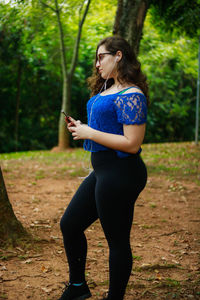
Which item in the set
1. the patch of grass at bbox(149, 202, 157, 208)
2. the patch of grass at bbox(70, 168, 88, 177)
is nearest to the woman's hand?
the patch of grass at bbox(149, 202, 157, 208)

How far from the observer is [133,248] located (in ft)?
13.5

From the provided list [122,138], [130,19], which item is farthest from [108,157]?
[130,19]

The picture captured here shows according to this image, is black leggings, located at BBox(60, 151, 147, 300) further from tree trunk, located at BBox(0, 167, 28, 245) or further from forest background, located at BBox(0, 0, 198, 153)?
forest background, located at BBox(0, 0, 198, 153)

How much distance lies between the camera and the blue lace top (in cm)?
223

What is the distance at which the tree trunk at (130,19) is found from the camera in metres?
7.15

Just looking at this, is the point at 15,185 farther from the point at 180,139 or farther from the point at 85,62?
the point at 180,139

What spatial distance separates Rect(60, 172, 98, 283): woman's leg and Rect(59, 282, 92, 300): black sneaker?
16 cm

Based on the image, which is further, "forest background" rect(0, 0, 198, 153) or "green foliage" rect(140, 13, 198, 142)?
"green foliage" rect(140, 13, 198, 142)

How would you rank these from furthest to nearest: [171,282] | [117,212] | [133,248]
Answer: [133,248], [171,282], [117,212]

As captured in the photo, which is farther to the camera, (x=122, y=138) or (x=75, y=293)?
(x=75, y=293)

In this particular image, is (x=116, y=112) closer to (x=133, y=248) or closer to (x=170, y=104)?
(x=133, y=248)

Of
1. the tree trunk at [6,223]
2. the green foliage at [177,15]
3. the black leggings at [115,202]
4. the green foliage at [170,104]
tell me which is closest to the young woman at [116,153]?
the black leggings at [115,202]

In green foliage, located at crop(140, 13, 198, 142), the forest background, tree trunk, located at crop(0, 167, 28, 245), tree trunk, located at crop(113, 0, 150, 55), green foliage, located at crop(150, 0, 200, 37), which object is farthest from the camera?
green foliage, located at crop(140, 13, 198, 142)

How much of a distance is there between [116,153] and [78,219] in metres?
0.60
